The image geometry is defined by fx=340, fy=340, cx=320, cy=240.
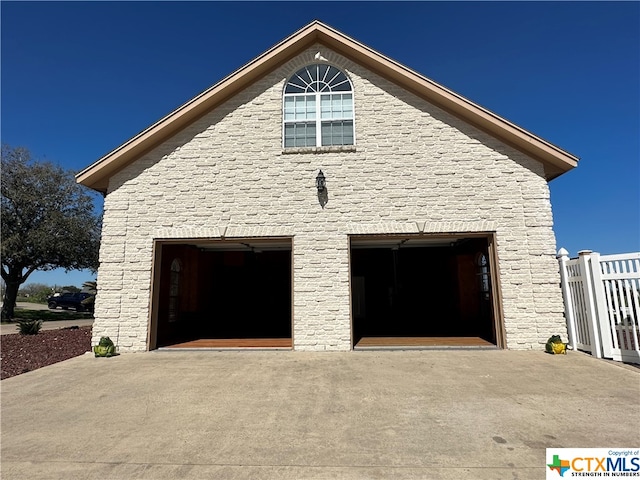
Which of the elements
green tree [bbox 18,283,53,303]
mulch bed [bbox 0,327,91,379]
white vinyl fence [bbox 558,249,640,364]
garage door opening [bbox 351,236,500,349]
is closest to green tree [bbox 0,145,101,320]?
mulch bed [bbox 0,327,91,379]

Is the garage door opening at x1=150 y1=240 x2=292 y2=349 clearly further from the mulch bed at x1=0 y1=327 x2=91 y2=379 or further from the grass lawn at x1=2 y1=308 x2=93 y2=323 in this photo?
the grass lawn at x1=2 y1=308 x2=93 y2=323

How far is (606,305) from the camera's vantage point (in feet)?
23.1

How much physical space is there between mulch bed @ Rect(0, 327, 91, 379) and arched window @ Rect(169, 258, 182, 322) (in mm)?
2328

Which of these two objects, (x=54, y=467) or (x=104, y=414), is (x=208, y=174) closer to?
(x=104, y=414)

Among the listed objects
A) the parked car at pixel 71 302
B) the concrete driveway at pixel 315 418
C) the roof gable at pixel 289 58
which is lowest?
the concrete driveway at pixel 315 418

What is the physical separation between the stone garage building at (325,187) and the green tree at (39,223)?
12.5 m

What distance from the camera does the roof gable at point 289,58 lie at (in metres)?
8.45

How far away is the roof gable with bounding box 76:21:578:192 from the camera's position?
8445 millimetres

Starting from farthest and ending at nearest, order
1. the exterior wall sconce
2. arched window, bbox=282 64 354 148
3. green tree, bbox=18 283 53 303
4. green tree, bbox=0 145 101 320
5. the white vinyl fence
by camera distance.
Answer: green tree, bbox=18 283 53 303 → green tree, bbox=0 145 101 320 → arched window, bbox=282 64 354 148 → the exterior wall sconce → the white vinyl fence

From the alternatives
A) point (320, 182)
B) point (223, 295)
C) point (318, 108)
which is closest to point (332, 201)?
point (320, 182)

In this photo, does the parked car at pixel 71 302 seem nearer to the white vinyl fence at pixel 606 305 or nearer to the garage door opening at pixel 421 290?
the garage door opening at pixel 421 290

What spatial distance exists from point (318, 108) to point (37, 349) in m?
10.2

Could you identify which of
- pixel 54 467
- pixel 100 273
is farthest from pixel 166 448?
pixel 100 273

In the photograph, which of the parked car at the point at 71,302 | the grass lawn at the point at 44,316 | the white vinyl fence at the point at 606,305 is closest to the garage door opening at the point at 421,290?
the white vinyl fence at the point at 606,305
